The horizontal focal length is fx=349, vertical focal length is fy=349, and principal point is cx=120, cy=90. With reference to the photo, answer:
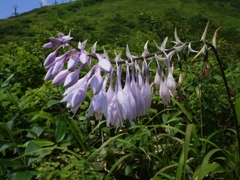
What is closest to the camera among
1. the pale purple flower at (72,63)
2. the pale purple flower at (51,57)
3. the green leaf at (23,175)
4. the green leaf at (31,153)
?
the pale purple flower at (72,63)

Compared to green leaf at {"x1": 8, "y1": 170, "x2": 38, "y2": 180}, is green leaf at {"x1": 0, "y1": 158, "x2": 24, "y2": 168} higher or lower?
higher

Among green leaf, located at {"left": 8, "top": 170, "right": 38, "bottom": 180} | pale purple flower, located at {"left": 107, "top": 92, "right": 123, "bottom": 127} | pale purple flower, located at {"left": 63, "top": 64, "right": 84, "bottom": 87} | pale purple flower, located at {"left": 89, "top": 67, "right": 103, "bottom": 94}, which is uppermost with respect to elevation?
pale purple flower, located at {"left": 63, "top": 64, "right": 84, "bottom": 87}

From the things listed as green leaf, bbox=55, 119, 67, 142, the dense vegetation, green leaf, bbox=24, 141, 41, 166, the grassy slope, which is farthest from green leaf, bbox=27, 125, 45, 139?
the grassy slope

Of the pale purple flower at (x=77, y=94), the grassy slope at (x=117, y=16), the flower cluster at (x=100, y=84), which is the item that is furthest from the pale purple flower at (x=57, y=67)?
the grassy slope at (x=117, y=16)

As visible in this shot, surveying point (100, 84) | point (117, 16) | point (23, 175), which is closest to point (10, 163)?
point (23, 175)

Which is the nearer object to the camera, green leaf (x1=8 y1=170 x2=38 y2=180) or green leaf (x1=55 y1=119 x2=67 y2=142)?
green leaf (x1=8 y1=170 x2=38 y2=180)

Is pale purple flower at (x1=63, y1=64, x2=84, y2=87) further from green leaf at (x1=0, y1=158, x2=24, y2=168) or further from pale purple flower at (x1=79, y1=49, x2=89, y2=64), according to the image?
green leaf at (x1=0, y1=158, x2=24, y2=168)

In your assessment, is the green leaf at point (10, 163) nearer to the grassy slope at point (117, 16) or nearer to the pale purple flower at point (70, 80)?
the pale purple flower at point (70, 80)

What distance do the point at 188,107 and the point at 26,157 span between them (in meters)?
1.47

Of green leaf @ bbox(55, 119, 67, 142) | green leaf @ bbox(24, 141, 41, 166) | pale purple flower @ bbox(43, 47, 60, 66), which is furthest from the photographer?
green leaf @ bbox(55, 119, 67, 142)

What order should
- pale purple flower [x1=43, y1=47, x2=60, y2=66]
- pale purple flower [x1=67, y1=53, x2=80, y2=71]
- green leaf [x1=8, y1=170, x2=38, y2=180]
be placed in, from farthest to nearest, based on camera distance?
1. green leaf [x1=8, y1=170, x2=38, y2=180]
2. pale purple flower [x1=43, y1=47, x2=60, y2=66]
3. pale purple flower [x1=67, y1=53, x2=80, y2=71]

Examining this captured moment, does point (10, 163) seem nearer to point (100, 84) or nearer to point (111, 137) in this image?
point (111, 137)

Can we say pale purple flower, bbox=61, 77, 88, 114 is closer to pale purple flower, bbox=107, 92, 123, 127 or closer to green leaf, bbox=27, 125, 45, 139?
pale purple flower, bbox=107, 92, 123, 127

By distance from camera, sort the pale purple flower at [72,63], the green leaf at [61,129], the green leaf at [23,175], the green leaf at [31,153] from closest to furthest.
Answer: the pale purple flower at [72,63] → the green leaf at [23,175] → the green leaf at [31,153] → the green leaf at [61,129]
